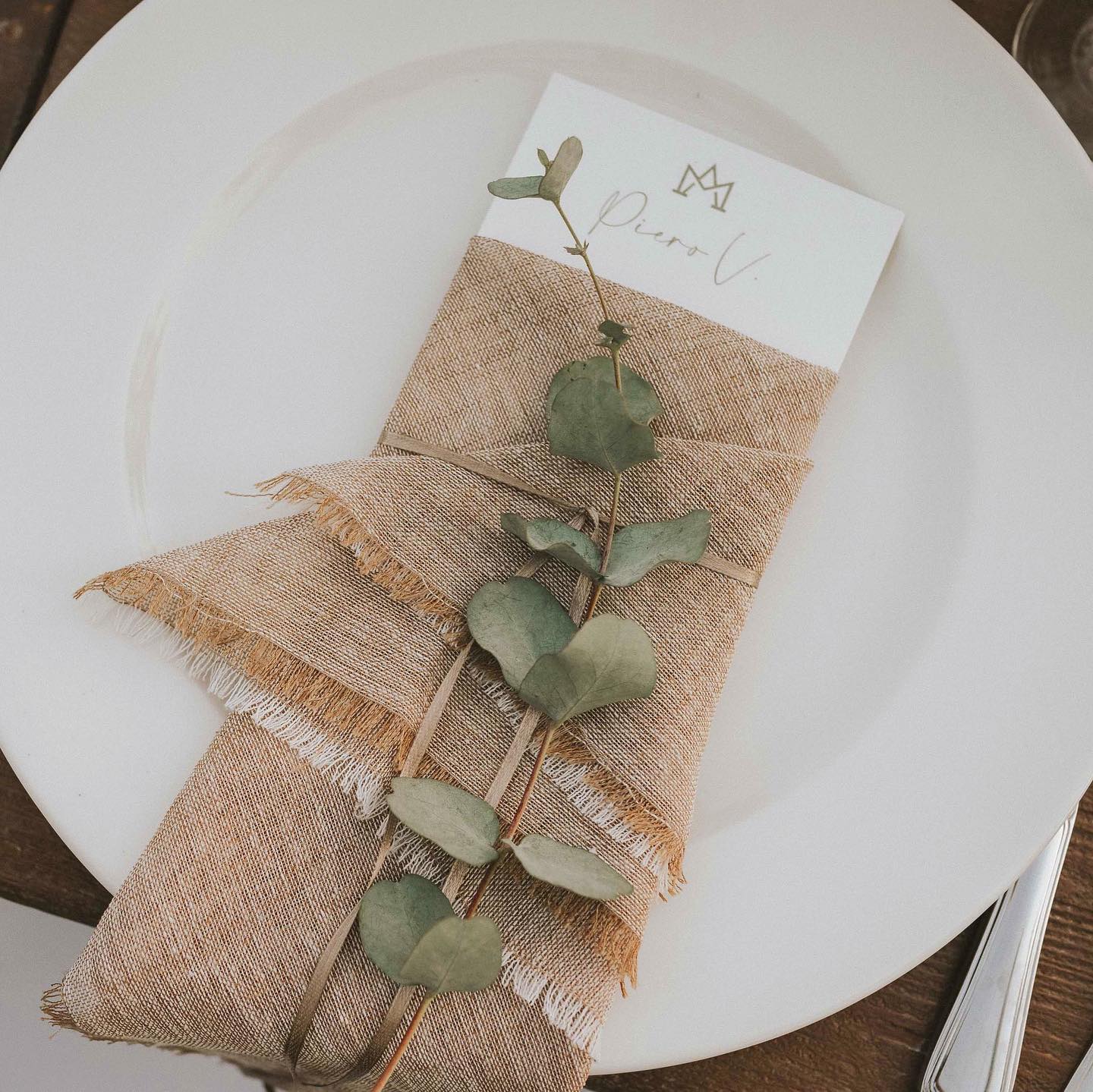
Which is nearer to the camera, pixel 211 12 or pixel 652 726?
pixel 652 726

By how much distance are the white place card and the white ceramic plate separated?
26mm

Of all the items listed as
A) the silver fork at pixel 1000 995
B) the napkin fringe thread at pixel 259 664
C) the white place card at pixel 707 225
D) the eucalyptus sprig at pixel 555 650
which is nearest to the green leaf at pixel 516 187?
the eucalyptus sprig at pixel 555 650

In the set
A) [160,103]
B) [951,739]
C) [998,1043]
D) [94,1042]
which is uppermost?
[160,103]

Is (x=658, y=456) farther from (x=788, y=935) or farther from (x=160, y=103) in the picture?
(x=160, y=103)

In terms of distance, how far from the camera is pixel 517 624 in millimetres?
463

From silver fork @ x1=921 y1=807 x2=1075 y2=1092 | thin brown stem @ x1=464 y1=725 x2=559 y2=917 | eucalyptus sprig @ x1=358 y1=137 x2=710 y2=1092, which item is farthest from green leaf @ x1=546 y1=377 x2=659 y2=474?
silver fork @ x1=921 y1=807 x2=1075 y2=1092

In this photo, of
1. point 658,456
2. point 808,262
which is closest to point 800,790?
point 658,456

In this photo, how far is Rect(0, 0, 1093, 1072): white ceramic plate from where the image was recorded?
511 mm

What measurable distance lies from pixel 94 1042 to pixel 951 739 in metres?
0.57

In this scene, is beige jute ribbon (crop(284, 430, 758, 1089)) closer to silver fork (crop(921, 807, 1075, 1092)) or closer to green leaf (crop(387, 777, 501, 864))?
green leaf (crop(387, 777, 501, 864))

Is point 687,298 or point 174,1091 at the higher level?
point 687,298

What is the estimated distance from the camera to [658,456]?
0.49 meters

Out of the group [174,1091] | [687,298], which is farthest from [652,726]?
[174,1091]

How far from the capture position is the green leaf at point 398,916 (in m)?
0.42
